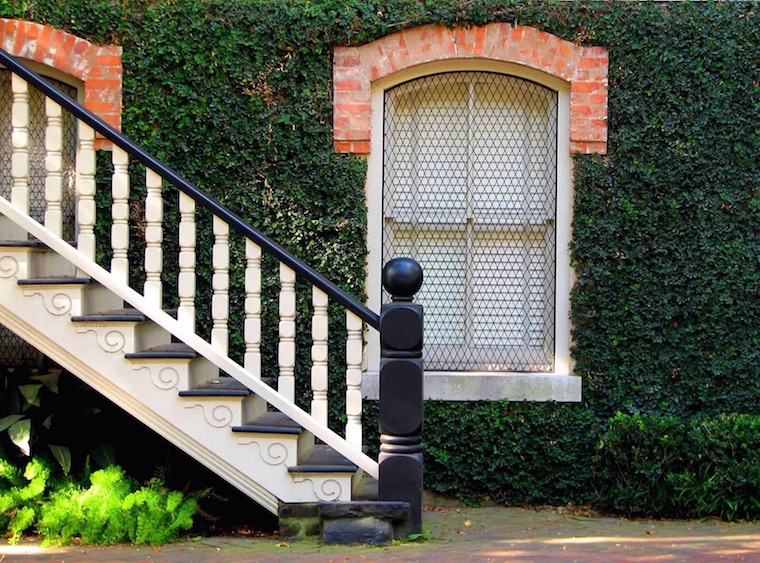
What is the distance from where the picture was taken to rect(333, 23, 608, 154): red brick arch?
23.3ft

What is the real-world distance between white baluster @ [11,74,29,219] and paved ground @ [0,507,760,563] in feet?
6.64

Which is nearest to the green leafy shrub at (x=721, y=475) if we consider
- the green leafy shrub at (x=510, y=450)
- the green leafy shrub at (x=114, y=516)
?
the green leafy shrub at (x=510, y=450)

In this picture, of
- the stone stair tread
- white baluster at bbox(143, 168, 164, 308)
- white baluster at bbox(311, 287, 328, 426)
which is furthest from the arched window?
white baluster at bbox(143, 168, 164, 308)

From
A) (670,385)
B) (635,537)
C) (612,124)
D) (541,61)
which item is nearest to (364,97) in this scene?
(541,61)

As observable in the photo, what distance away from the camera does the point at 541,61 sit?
7.10 meters

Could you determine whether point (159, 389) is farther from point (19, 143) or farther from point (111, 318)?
point (19, 143)

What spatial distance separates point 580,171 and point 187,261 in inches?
113

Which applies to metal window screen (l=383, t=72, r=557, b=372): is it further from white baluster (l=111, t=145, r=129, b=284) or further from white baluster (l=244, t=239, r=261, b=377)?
white baluster (l=111, t=145, r=129, b=284)

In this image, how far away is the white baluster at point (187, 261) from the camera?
590cm

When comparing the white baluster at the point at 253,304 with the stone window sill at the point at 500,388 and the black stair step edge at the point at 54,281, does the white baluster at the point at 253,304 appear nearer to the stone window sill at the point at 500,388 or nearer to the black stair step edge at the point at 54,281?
the black stair step edge at the point at 54,281

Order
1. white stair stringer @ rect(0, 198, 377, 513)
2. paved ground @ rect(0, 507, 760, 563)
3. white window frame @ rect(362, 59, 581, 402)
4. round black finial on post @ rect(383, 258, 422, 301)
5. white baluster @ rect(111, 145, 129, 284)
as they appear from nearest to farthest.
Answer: paved ground @ rect(0, 507, 760, 563), round black finial on post @ rect(383, 258, 422, 301), white stair stringer @ rect(0, 198, 377, 513), white baluster @ rect(111, 145, 129, 284), white window frame @ rect(362, 59, 581, 402)

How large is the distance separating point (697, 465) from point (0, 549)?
432cm

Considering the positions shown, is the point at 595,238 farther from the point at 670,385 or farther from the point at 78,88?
the point at 78,88

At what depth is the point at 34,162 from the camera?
7.39 m
